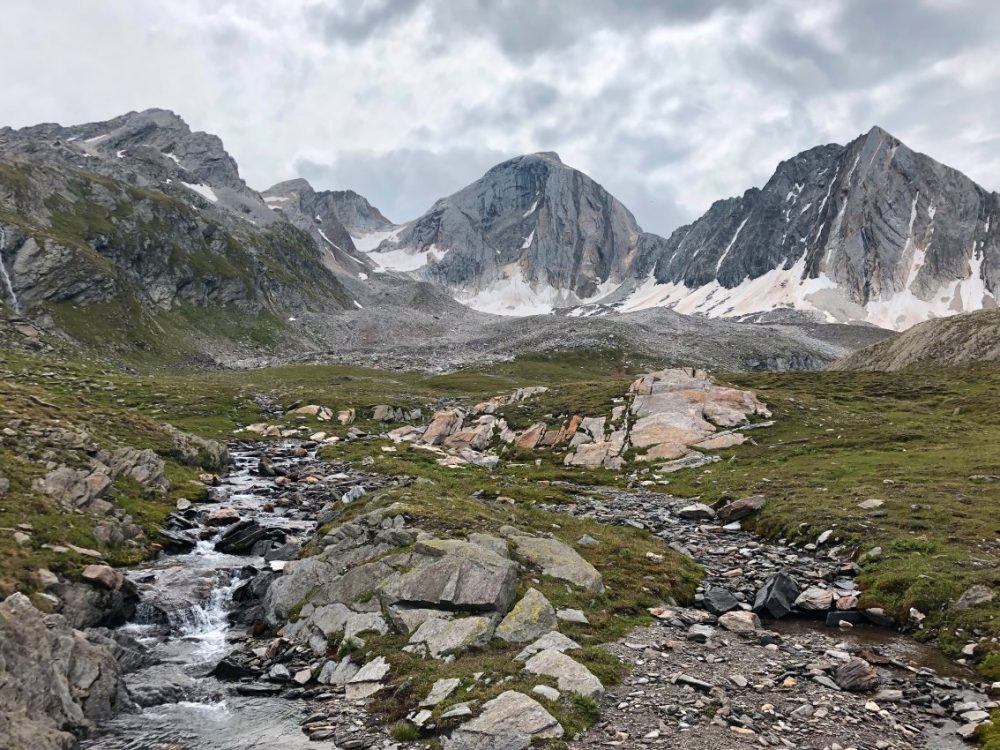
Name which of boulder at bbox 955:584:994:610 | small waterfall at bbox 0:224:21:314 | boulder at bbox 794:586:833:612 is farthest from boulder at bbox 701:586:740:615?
small waterfall at bbox 0:224:21:314

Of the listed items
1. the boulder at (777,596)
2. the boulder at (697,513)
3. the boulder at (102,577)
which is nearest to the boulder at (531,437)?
the boulder at (697,513)

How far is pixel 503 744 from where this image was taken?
13281 mm

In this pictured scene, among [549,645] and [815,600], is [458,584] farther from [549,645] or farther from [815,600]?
[815,600]

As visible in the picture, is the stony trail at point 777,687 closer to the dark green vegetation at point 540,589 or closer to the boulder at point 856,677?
the boulder at point 856,677

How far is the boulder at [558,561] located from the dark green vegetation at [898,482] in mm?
9901

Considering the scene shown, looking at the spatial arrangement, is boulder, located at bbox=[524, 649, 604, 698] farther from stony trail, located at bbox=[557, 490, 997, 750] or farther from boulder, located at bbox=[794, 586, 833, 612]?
boulder, located at bbox=[794, 586, 833, 612]

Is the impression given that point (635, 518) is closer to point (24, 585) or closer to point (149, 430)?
point (24, 585)

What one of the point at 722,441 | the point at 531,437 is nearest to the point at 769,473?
the point at 722,441

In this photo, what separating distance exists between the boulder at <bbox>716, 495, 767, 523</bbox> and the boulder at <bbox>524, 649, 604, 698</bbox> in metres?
22.3

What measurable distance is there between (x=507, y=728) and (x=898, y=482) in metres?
33.2

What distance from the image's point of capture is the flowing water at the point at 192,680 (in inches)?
623

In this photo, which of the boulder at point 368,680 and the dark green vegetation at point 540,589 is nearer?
the dark green vegetation at point 540,589

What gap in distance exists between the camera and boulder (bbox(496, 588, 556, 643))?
1884 cm

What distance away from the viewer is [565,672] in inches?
633
